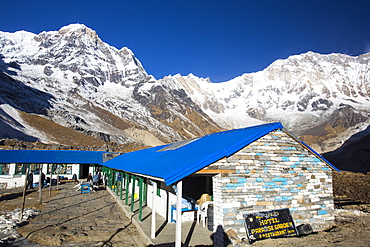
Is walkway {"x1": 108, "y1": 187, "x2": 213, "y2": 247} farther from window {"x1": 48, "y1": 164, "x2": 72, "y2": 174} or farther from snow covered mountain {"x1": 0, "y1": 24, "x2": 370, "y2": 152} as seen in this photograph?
snow covered mountain {"x1": 0, "y1": 24, "x2": 370, "y2": 152}

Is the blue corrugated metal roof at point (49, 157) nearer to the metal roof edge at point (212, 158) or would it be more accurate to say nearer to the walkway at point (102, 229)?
Result: the walkway at point (102, 229)

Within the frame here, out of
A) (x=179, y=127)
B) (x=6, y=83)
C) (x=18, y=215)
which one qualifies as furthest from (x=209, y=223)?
(x=179, y=127)

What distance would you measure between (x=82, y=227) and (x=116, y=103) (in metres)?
101

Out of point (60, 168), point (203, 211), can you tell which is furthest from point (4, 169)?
point (203, 211)

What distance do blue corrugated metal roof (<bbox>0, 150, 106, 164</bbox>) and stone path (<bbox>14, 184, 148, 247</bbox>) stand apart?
12989 mm

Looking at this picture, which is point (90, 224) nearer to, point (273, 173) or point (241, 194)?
point (241, 194)

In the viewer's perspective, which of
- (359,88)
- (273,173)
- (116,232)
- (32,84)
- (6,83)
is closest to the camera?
(273,173)

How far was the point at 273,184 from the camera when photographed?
799 cm

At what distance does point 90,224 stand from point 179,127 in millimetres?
93924

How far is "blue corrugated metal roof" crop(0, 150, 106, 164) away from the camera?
2548cm

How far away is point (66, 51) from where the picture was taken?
542ft

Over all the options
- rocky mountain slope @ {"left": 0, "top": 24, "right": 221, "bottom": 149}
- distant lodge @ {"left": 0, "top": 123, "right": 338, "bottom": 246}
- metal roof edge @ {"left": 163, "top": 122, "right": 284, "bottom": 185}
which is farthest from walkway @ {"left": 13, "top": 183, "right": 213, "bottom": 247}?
rocky mountain slope @ {"left": 0, "top": 24, "right": 221, "bottom": 149}

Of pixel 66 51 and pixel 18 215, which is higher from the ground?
pixel 66 51

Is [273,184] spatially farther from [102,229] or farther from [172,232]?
[102,229]
